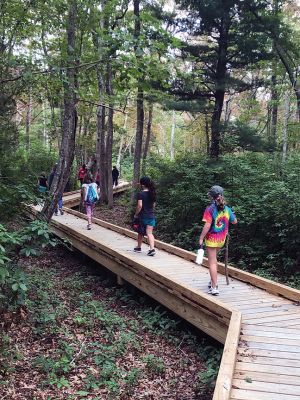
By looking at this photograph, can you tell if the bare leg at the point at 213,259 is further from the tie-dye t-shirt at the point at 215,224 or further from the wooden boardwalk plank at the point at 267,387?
the wooden boardwalk plank at the point at 267,387

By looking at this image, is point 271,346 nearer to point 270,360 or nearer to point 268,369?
point 270,360

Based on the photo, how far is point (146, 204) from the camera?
27.3 feet

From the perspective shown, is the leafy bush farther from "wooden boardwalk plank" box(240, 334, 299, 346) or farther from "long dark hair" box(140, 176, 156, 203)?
"long dark hair" box(140, 176, 156, 203)

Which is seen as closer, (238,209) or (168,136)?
(238,209)

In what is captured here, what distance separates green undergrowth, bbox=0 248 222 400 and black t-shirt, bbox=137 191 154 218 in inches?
74.1

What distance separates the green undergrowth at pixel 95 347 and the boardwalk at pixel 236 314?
19.1 inches

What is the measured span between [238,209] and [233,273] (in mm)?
2857

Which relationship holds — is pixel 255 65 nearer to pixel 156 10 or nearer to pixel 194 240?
pixel 156 10

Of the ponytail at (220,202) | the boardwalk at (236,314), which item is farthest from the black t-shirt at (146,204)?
the ponytail at (220,202)

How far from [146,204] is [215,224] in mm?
2669

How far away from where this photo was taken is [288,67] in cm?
1284

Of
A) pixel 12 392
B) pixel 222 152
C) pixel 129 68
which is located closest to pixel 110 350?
pixel 12 392

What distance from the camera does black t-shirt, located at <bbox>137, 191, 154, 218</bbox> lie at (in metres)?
8.27

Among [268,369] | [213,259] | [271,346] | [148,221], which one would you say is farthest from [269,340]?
[148,221]
